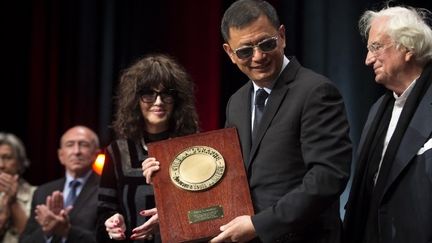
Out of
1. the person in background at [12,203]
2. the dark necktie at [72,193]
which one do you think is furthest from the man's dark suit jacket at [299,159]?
the person in background at [12,203]

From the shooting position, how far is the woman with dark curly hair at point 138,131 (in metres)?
2.67

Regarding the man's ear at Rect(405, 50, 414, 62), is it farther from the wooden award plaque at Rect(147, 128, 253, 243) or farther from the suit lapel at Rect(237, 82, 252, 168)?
the wooden award plaque at Rect(147, 128, 253, 243)

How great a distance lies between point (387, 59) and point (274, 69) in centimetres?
59

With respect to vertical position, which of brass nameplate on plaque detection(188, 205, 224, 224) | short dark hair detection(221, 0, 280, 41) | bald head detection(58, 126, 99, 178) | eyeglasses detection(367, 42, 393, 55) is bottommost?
brass nameplate on plaque detection(188, 205, 224, 224)

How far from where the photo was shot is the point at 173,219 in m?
2.13

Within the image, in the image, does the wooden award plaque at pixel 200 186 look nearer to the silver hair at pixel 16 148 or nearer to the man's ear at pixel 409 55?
the man's ear at pixel 409 55

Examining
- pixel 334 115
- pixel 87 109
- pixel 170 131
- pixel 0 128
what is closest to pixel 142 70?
pixel 170 131

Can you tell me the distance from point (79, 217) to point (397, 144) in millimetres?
2185

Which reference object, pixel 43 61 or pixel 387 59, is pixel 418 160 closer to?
pixel 387 59

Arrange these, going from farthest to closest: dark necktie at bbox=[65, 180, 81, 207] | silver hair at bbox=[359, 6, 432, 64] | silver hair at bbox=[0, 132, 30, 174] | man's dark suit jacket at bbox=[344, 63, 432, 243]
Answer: silver hair at bbox=[0, 132, 30, 174] → dark necktie at bbox=[65, 180, 81, 207] → silver hair at bbox=[359, 6, 432, 64] → man's dark suit jacket at bbox=[344, 63, 432, 243]

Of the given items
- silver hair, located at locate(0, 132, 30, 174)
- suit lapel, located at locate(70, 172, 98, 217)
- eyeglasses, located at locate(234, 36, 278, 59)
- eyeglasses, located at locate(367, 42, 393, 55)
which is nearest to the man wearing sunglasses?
eyeglasses, located at locate(234, 36, 278, 59)

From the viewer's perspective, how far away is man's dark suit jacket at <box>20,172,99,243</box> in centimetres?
384

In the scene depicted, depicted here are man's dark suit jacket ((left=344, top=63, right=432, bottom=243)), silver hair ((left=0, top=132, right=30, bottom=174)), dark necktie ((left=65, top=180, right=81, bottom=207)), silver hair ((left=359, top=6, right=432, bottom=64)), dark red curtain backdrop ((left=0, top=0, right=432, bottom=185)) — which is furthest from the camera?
silver hair ((left=0, top=132, right=30, bottom=174))

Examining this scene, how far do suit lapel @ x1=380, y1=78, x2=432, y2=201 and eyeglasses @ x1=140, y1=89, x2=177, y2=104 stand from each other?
92cm
